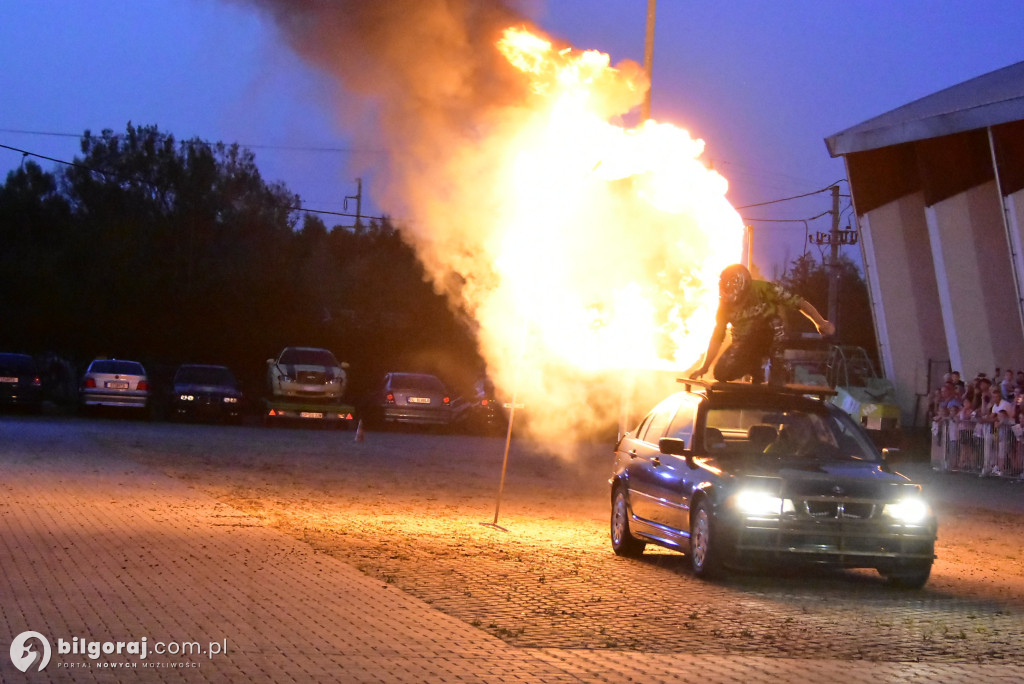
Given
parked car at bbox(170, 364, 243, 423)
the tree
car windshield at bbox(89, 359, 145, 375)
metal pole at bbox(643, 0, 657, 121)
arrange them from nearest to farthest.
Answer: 1. metal pole at bbox(643, 0, 657, 121)
2. parked car at bbox(170, 364, 243, 423)
3. car windshield at bbox(89, 359, 145, 375)
4. the tree

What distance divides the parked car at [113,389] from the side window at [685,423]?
26.3 meters

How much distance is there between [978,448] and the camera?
25.2m

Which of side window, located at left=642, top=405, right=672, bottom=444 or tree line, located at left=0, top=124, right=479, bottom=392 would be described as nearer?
side window, located at left=642, top=405, right=672, bottom=444

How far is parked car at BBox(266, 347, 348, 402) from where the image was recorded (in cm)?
3528

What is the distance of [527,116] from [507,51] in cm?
104

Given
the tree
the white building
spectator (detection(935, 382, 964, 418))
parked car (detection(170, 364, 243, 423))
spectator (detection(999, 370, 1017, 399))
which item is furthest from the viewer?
the tree

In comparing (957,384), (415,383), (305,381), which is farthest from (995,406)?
(305,381)

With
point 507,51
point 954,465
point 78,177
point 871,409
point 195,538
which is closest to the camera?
point 195,538

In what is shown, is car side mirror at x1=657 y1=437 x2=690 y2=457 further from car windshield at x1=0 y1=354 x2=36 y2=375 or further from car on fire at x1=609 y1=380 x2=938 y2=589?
car windshield at x1=0 y1=354 x2=36 y2=375

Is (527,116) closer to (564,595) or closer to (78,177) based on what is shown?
(564,595)

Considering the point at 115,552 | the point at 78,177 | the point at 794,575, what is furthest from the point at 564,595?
the point at 78,177

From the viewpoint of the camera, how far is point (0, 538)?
11.9 metres

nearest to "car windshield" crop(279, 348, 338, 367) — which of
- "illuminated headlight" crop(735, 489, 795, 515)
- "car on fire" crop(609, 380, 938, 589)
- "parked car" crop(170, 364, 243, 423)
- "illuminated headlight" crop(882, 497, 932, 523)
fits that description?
"parked car" crop(170, 364, 243, 423)

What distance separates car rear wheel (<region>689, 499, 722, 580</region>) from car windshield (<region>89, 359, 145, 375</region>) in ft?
91.0
